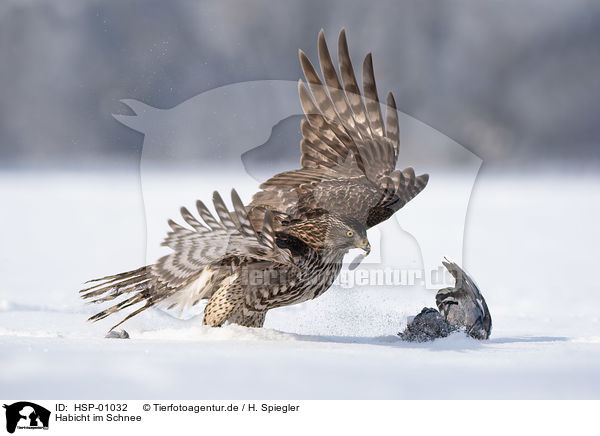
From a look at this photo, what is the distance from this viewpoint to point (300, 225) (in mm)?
3682

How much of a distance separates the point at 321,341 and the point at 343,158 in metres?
1.09

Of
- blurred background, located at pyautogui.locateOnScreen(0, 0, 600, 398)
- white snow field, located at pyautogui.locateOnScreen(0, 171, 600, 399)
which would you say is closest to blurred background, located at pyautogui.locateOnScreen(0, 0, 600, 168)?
blurred background, located at pyautogui.locateOnScreen(0, 0, 600, 398)

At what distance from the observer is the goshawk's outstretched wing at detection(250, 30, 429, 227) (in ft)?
12.6

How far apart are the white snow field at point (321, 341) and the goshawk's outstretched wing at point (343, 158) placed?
0.57m

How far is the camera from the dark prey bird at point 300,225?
3145mm

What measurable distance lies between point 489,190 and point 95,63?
38.6 feet

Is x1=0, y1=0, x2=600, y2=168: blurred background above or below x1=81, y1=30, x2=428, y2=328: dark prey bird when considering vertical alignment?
above

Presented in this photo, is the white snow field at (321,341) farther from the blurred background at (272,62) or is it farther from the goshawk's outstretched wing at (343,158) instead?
the blurred background at (272,62)

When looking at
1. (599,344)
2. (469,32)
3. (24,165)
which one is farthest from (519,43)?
(599,344)

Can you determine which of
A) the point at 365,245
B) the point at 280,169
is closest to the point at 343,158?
the point at 365,245

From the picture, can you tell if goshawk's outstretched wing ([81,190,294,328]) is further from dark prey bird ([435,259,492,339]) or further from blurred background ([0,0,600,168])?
blurred background ([0,0,600,168])

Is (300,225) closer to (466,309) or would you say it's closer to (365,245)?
(365,245)
